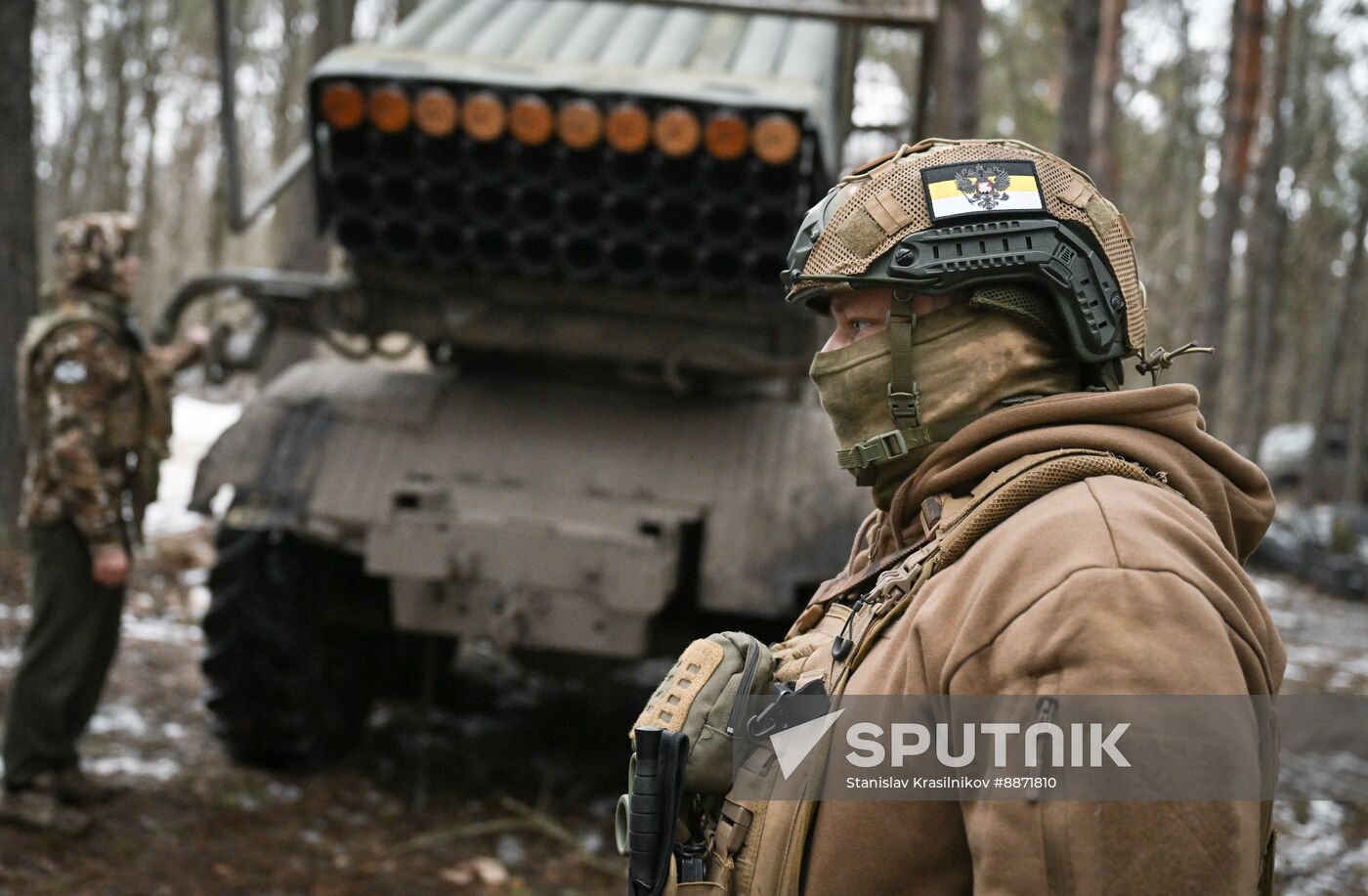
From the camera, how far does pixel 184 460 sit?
13.0 metres

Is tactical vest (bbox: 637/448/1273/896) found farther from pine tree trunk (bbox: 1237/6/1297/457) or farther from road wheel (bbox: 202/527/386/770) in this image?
pine tree trunk (bbox: 1237/6/1297/457)

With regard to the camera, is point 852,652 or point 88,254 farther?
point 88,254

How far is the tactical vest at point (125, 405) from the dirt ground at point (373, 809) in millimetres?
1150

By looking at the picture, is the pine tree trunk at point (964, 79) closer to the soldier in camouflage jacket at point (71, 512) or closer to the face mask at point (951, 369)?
the soldier in camouflage jacket at point (71, 512)

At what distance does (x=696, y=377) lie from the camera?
5465 mm

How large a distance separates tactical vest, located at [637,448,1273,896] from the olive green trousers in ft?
10.9

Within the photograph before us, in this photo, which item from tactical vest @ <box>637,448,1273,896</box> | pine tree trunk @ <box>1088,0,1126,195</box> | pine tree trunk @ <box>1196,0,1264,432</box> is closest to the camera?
tactical vest @ <box>637,448,1273,896</box>

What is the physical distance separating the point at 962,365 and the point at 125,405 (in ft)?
12.2

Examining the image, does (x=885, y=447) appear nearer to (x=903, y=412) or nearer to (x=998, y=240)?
(x=903, y=412)

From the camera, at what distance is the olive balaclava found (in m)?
1.79

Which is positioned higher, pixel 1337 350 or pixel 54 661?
pixel 54 661

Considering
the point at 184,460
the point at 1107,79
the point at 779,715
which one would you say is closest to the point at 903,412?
the point at 779,715

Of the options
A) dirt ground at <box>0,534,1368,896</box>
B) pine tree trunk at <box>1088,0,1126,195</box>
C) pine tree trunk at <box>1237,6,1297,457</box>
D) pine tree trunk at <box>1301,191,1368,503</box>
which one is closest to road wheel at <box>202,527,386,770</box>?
dirt ground at <box>0,534,1368,896</box>

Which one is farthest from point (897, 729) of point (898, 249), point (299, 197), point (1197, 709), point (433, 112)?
point (299, 197)
